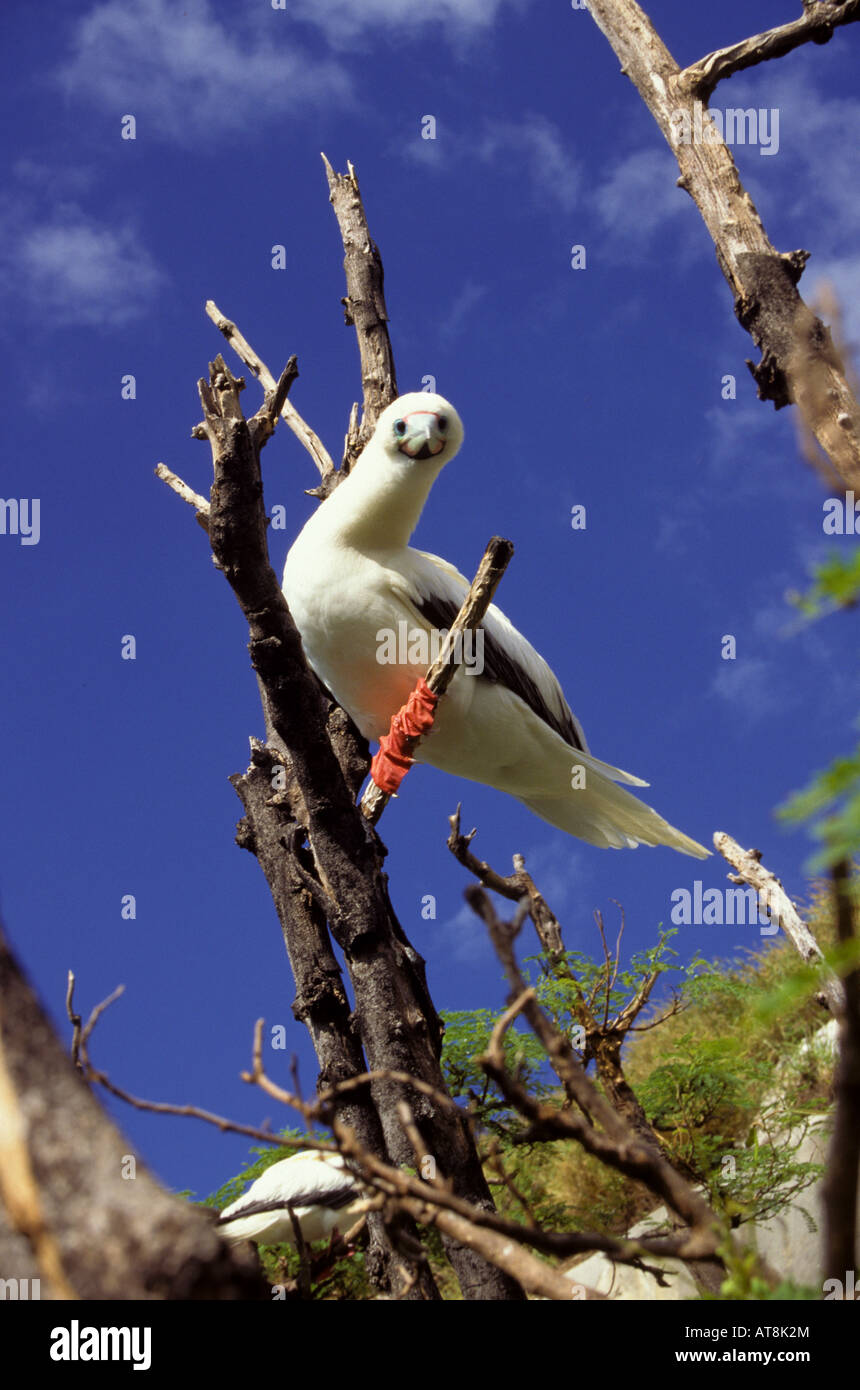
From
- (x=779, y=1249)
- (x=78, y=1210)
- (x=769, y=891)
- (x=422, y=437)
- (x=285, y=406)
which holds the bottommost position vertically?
(x=779, y=1249)

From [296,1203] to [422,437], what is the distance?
437cm

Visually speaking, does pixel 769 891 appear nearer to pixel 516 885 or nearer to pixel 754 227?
pixel 516 885

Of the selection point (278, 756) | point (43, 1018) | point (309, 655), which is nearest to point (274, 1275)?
point (278, 756)

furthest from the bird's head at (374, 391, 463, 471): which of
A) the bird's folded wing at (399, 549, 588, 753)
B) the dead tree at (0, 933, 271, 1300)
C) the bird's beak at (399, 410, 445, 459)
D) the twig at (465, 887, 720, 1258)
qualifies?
the dead tree at (0, 933, 271, 1300)

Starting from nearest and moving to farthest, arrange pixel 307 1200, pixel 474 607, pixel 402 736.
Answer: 1. pixel 474 607
2. pixel 402 736
3. pixel 307 1200

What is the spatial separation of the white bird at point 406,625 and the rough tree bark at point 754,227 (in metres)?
2.26

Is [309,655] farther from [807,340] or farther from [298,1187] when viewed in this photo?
[807,340]

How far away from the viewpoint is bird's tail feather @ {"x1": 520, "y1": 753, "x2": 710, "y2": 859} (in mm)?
6672

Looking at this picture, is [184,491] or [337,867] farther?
[184,491]

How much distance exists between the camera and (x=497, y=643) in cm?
637

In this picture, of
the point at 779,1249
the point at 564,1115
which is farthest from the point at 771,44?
the point at 779,1249

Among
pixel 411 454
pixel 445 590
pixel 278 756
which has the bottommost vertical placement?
pixel 278 756
